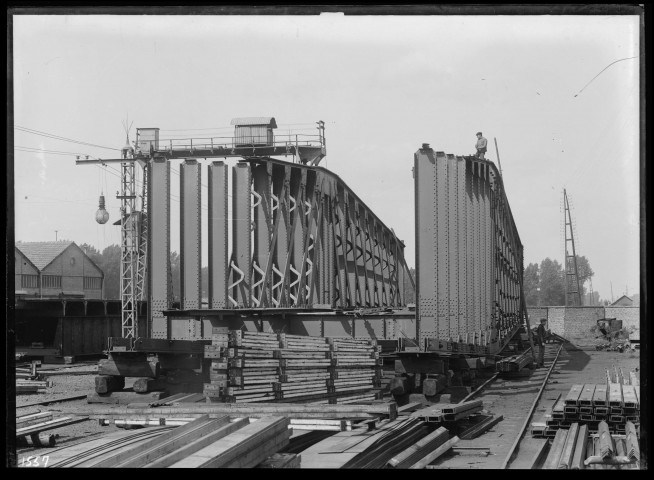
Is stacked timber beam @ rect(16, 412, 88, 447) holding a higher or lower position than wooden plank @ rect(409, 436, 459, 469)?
higher

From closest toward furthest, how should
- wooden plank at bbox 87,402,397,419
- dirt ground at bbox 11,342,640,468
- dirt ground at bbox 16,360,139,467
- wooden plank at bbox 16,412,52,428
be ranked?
1. wooden plank at bbox 87,402,397,419
2. dirt ground at bbox 16,360,139,467
3. wooden plank at bbox 16,412,52,428
4. dirt ground at bbox 11,342,640,468

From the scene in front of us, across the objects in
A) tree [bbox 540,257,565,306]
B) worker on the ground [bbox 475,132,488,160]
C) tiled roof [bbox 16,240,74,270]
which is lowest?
tree [bbox 540,257,565,306]

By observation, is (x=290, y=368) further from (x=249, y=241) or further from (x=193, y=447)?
(x=193, y=447)

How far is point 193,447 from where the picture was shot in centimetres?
805

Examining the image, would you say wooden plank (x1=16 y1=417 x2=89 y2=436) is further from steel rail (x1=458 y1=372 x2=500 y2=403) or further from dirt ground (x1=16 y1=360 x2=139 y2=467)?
steel rail (x1=458 y1=372 x2=500 y2=403)

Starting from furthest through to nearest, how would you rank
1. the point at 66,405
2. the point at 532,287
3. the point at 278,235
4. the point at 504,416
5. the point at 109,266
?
the point at 532,287 < the point at 109,266 < the point at 278,235 < the point at 66,405 < the point at 504,416

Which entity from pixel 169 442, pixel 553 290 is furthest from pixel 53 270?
pixel 553 290

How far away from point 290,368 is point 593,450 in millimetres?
6443

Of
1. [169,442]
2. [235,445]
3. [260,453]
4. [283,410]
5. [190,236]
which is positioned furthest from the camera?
[190,236]

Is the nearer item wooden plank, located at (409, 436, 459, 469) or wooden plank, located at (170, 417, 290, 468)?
wooden plank, located at (170, 417, 290, 468)

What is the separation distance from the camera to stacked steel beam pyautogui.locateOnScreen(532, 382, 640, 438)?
12.6 m

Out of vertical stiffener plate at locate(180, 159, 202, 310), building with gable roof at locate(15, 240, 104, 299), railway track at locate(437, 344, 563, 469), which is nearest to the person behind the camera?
railway track at locate(437, 344, 563, 469)

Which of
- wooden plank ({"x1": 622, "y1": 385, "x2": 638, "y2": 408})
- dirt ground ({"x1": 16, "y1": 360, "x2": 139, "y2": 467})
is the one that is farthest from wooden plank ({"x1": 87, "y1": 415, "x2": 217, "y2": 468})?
wooden plank ({"x1": 622, "y1": 385, "x2": 638, "y2": 408})

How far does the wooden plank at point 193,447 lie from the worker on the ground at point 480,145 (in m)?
15.8
